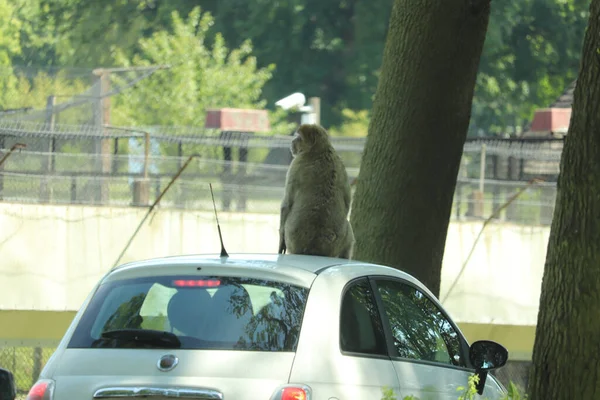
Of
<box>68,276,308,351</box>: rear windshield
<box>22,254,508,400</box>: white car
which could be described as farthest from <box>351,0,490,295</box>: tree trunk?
<box>68,276,308,351</box>: rear windshield

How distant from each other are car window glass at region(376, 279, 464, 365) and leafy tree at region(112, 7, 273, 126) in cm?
3634

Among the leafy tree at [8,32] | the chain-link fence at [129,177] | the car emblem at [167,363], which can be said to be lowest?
the chain-link fence at [129,177]

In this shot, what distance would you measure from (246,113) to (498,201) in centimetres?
1038

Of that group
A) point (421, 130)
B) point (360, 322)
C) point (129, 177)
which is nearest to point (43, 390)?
point (360, 322)

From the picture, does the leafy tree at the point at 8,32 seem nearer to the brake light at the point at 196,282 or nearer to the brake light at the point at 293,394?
the brake light at the point at 196,282

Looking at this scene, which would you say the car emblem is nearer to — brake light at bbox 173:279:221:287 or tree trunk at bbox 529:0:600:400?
brake light at bbox 173:279:221:287

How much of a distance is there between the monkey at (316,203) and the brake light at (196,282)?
3.82 meters

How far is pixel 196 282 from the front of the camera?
5680 mm

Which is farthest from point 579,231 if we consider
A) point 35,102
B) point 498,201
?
point 35,102

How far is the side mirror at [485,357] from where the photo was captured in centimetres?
665

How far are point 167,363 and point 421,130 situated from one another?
5.75 m

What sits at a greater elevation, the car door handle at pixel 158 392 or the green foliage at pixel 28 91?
the green foliage at pixel 28 91

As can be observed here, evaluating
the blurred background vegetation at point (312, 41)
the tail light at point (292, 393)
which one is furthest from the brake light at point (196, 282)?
the blurred background vegetation at point (312, 41)

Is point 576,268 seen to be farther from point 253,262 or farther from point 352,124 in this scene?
point 352,124
